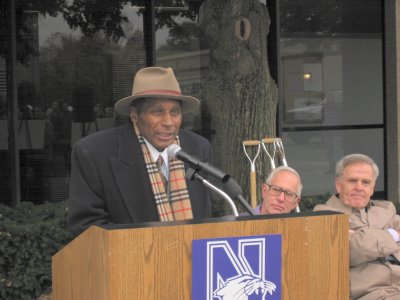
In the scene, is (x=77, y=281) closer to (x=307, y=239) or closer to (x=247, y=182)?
(x=307, y=239)

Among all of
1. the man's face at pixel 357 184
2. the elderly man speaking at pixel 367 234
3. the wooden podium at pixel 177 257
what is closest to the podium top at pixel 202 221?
the wooden podium at pixel 177 257

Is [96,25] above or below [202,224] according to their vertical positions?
above

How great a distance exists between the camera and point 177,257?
8.41 feet

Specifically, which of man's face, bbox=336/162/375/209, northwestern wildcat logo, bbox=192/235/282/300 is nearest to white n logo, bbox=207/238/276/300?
northwestern wildcat logo, bbox=192/235/282/300

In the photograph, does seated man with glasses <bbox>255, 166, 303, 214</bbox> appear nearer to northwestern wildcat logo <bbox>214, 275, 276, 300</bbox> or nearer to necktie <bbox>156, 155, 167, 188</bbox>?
necktie <bbox>156, 155, 167, 188</bbox>

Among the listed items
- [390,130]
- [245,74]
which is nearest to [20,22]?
[245,74]

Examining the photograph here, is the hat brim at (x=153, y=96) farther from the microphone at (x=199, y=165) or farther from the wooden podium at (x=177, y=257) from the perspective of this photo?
the wooden podium at (x=177, y=257)

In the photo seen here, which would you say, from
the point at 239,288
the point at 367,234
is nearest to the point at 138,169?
the point at 239,288

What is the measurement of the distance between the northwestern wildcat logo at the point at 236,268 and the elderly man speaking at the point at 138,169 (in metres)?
0.75

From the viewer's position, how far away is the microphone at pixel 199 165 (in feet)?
9.31

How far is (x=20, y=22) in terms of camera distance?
9133 millimetres

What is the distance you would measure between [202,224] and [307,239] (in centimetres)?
42

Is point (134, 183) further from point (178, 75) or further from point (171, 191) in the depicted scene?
point (178, 75)

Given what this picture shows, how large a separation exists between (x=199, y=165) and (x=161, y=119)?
0.50 metres
